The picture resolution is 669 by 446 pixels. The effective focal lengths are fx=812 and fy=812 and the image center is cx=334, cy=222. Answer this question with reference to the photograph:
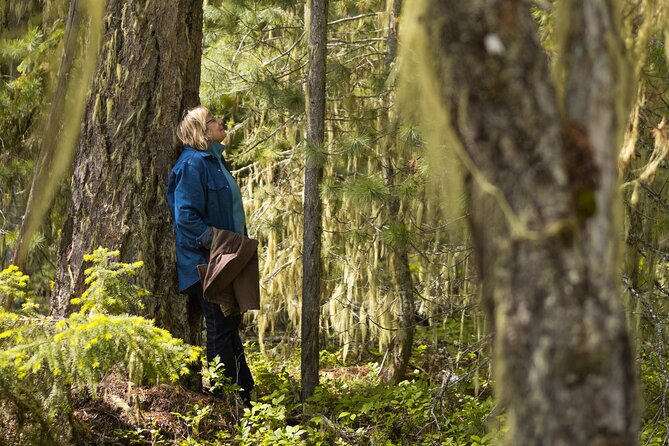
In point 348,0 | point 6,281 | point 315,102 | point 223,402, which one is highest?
point 348,0

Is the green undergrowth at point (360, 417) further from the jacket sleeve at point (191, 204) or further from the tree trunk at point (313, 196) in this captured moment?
the jacket sleeve at point (191, 204)

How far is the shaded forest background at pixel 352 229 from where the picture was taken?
4980 mm

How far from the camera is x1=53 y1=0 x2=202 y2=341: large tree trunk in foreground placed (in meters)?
5.26

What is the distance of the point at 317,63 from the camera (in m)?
5.35

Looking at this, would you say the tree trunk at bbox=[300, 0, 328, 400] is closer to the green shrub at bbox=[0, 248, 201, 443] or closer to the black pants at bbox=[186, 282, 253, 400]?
the black pants at bbox=[186, 282, 253, 400]

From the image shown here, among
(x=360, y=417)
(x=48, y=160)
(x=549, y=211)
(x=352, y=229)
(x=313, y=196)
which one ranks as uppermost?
(x=48, y=160)

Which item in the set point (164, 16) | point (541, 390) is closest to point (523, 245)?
point (541, 390)

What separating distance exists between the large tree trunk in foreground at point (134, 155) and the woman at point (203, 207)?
136mm

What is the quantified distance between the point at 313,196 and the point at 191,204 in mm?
823

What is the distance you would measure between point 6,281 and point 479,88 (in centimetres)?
305

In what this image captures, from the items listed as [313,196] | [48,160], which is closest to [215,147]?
[313,196]

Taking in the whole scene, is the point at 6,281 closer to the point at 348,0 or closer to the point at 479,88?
the point at 479,88

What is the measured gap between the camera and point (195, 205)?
5.14 meters

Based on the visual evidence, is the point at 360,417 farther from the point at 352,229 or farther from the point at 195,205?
the point at 195,205
